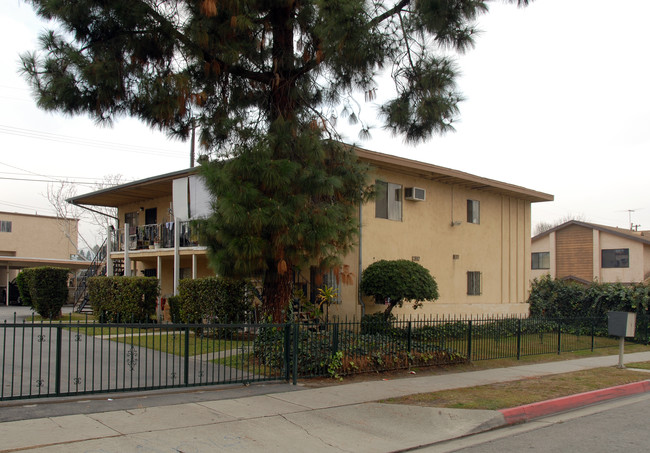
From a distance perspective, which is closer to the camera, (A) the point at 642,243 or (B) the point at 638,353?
(B) the point at 638,353

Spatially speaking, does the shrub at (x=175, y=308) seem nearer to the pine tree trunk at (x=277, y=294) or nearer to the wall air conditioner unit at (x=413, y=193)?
the pine tree trunk at (x=277, y=294)

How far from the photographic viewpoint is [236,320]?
17.2m

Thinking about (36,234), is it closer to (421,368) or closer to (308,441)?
(421,368)

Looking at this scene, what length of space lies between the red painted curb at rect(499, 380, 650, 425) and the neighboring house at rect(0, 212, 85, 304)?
153ft

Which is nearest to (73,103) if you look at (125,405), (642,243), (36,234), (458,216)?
(125,405)

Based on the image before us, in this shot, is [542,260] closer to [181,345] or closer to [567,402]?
[567,402]

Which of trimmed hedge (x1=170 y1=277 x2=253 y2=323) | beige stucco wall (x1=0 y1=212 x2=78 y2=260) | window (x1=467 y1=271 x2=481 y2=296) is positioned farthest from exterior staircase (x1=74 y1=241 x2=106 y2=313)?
beige stucco wall (x1=0 y1=212 x2=78 y2=260)

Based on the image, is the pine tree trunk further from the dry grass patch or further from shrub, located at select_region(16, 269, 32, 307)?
shrub, located at select_region(16, 269, 32, 307)

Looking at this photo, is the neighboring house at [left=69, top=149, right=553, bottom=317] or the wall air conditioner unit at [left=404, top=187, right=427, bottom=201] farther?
the wall air conditioner unit at [left=404, top=187, right=427, bottom=201]

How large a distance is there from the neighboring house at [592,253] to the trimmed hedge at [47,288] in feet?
93.3

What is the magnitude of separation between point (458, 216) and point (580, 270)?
22253 mm

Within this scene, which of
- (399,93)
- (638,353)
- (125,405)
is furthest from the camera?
(638,353)

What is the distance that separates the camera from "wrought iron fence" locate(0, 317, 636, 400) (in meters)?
9.05

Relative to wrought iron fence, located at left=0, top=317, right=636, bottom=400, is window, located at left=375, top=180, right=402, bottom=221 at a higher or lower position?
higher
